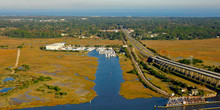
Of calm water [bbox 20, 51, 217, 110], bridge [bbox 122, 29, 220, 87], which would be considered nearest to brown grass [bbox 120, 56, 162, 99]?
calm water [bbox 20, 51, 217, 110]

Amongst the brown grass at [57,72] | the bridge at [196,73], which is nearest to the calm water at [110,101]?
the brown grass at [57,72]

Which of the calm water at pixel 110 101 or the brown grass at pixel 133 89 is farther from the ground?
the brown grass at pixel 133 89

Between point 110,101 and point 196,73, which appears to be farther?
point 196,73

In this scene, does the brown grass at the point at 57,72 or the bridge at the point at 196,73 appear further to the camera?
the bridge at the point at 196,73

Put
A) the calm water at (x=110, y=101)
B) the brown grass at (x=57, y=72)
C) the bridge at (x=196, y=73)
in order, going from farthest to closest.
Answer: the bridge at (x=196, y=73) → the brown grass at (x=57, y=72) → the calm water at (x=110, y=101)

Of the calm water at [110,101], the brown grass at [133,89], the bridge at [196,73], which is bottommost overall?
the calm water at [110,101]

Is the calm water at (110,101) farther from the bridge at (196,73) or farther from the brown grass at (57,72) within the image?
the bridge at (196,73)

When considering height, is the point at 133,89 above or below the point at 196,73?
below

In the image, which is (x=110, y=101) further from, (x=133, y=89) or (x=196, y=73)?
(x=196, y=73)

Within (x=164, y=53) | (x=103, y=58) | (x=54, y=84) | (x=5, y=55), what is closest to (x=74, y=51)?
(x=103, y=58)

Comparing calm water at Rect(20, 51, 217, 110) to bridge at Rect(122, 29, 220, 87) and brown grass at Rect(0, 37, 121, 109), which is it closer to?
brown grass at Rect(0, 37, 121, 109)

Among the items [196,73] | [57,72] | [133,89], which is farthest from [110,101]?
[196,73]

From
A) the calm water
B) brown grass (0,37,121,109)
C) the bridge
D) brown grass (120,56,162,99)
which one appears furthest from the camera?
Result: the bridge
